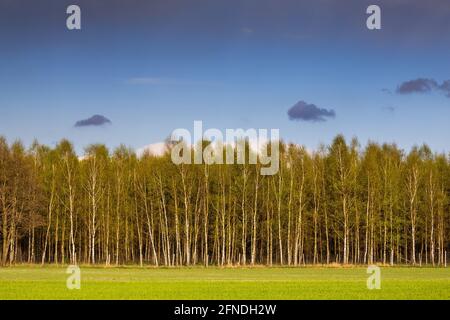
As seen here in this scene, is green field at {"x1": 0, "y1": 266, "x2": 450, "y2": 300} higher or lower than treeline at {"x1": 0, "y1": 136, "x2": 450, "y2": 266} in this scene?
lower

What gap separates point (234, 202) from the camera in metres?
86.1

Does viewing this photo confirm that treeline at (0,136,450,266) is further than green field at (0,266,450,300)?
Yes

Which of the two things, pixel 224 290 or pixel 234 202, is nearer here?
pixel 224 290

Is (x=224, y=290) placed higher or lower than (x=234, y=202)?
lower

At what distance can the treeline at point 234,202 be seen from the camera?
8538 cm

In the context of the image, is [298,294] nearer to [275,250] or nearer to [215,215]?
[215,215]

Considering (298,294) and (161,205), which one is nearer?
(298,294)

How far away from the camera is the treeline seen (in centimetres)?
8538

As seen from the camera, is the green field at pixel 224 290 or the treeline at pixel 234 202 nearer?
the green field at pixel 224 290

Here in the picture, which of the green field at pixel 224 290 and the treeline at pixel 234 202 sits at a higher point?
the treeline at pixel 234 202

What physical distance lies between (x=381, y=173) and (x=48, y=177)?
42.9m
